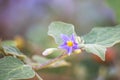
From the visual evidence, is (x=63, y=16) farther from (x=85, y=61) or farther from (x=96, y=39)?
(x=96, y=39)

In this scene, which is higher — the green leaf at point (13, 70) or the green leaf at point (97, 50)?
the green leaf at point (97, 50)

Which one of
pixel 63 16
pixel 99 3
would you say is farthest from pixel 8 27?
pixel 99 3

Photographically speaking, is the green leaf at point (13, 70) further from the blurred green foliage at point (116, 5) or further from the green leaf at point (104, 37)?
the blurred green foliage at point (116, 5)

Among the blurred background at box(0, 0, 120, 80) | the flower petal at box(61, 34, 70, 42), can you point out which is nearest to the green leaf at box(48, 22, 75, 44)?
the flower petal at box(61, 34, 70, 42)

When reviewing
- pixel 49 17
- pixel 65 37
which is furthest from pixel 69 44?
pixel 49 17

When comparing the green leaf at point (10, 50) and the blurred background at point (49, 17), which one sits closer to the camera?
the green leaf at point (10, 50)

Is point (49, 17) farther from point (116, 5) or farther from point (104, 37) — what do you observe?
point (104, 37)

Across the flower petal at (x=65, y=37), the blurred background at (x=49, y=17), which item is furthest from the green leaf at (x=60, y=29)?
the blurred background at (x=49, y=17)
